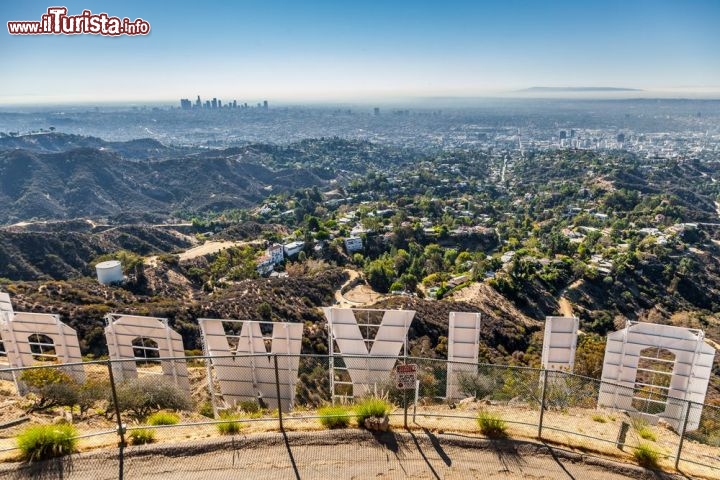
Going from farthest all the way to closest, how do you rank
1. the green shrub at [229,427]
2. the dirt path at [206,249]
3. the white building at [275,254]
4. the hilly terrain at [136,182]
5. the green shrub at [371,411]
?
the hilly terrain at [136,182], the white building at [275,254], the dirt path at [206,249], the green shrub at [371,411], the green shrub at [229,427]

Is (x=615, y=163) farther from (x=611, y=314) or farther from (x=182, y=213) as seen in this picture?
(x=182, y=213)

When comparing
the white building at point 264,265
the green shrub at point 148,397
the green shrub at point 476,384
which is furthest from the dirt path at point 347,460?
the white building at point 264,265

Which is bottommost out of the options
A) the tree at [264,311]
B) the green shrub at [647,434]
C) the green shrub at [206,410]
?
the tree at [264,311]

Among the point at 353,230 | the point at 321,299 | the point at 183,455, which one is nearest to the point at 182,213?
the point at 353,230

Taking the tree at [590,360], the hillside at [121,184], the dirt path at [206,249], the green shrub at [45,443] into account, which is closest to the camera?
the green shrub at [45,443]

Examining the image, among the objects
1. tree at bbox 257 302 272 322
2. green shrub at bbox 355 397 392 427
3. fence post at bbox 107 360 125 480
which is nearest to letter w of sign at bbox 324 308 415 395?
green shrub at bbox 355 397 392 427

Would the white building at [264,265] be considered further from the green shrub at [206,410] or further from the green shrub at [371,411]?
the green shrub at [371,411]
